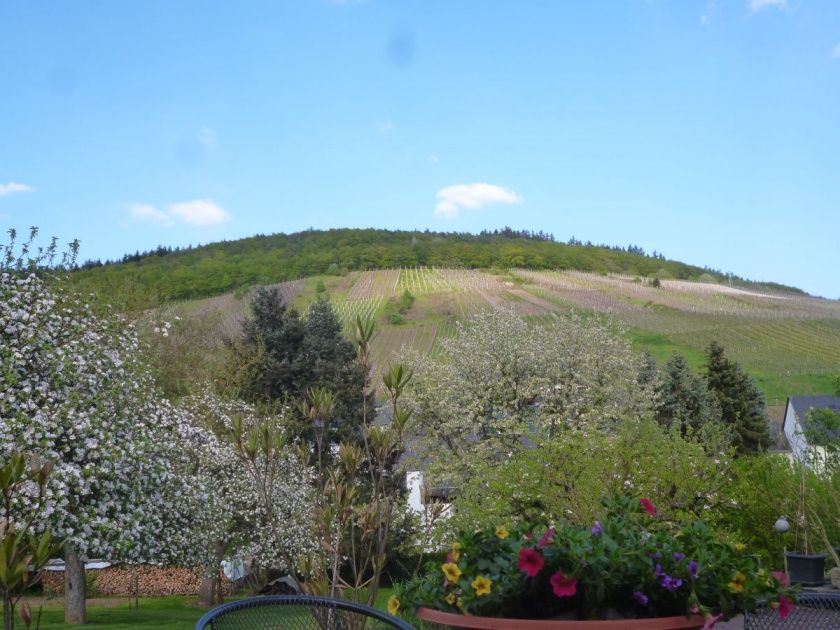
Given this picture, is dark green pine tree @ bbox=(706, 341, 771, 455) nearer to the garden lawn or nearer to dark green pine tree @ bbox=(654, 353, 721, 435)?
dark green pine tree @ bbox=(654, 353, 721, 435)

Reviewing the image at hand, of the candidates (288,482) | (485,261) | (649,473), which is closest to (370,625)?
(649,473)

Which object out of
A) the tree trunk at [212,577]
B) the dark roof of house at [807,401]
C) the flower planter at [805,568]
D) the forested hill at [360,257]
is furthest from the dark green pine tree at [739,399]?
the forested hill at [360,257]

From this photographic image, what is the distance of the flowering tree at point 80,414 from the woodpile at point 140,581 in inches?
550

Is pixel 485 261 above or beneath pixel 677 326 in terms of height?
above

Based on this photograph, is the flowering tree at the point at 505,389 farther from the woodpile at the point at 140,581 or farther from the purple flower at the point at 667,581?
the purple flower at the point at 667,581

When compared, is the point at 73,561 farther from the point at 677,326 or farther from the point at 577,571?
the point at 677,326

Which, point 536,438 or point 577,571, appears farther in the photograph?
point 536,438

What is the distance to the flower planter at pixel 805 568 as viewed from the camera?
9.16 m

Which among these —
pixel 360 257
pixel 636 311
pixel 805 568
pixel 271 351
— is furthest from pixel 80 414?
pixel 360 257

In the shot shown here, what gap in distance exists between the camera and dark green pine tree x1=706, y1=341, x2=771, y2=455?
1676 inches

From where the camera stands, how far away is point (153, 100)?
1742 centimetres

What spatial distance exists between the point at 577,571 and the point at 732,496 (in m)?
12.1

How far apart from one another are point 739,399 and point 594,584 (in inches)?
1693

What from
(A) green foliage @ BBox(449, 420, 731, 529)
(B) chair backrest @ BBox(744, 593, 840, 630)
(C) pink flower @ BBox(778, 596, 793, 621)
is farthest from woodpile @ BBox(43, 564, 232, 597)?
(C) pink flower @ BBox(778, 596, 793, 621)
